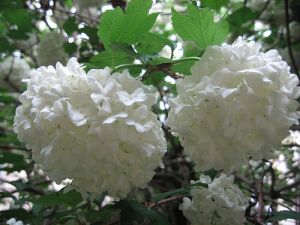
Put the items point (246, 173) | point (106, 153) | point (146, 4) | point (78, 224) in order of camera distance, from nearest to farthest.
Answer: point (106, 153)
point (146, 4)
point (78, 224)
point (246, 173)

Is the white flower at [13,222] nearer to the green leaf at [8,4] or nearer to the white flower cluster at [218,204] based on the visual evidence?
the white flower cluster at [218,204]

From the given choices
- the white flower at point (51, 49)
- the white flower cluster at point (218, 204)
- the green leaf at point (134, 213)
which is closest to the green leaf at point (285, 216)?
the white flower cluster at point (218, 204)

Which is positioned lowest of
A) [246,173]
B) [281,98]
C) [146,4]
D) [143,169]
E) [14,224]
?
[246,173]

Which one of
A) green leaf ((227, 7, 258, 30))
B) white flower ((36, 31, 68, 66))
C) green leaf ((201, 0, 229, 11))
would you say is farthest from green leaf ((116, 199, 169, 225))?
white flower ((36, 31, 68, 66))

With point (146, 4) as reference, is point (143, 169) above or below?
below

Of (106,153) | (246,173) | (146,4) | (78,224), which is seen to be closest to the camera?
(106,153)

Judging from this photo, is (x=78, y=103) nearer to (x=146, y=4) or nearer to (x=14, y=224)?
(x=146, y=4)

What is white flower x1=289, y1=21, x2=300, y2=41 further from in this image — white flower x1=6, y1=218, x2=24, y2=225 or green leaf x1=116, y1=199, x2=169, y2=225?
white flower x1=6, y1=218, x2=24, y2=225

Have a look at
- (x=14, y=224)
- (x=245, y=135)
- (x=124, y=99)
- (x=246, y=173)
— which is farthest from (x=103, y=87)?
(x=246, y=173)
